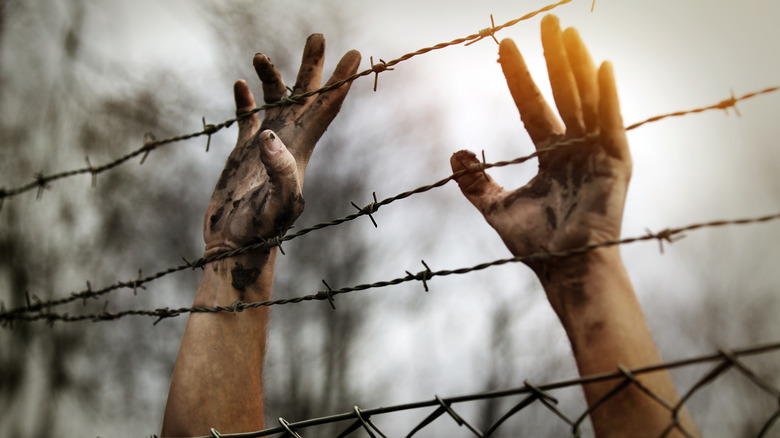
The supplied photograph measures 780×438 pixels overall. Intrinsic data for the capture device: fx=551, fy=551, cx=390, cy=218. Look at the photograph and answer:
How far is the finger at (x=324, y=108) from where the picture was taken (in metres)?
2.05

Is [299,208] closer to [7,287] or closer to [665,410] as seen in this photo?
[665,410]

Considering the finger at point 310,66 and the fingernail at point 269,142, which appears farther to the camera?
the finger at point 310,66

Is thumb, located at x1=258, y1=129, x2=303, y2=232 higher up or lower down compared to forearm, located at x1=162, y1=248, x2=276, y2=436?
higher up

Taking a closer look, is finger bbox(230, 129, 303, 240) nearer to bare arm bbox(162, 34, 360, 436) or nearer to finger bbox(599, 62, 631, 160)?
bare arm bbox(162, 34, 360, 436)

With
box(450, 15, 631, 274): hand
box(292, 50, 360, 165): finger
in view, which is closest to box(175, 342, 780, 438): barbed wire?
box(450, 15, 631, 274): hand

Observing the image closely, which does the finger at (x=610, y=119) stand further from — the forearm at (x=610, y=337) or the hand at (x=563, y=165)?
the forearm at (x=610, y=337)

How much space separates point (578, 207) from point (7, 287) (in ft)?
15.2

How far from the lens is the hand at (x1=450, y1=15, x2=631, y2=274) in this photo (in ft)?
4.59

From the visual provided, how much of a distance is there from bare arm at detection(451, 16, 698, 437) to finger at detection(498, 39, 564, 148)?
0.03ft

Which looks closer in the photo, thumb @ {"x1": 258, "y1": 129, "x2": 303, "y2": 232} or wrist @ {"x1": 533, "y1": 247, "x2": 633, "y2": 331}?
wrist @ {"x1": 533, "y1": 247, "x2": 633, "y2": 331}

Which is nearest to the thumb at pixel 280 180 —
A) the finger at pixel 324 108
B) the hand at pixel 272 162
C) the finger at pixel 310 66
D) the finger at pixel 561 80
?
the hand at pixel 272 162

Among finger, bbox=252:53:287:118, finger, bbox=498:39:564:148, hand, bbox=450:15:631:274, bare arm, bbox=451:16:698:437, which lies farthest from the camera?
finger, bbox=252:53:287:118

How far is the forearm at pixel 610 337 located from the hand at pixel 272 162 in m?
0.88

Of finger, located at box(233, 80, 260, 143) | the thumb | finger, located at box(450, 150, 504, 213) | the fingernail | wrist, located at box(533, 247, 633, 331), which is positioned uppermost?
finger, located at box(233, 80, 260, 143)
